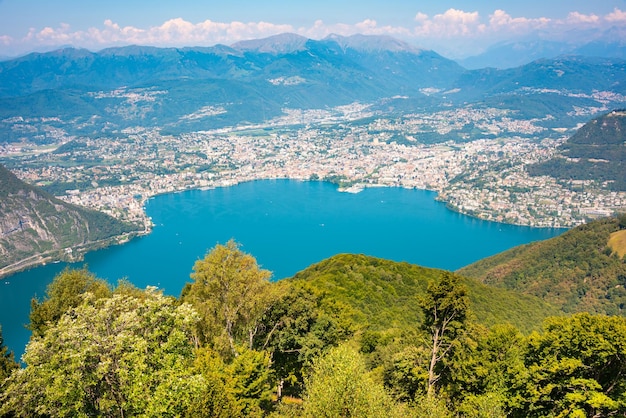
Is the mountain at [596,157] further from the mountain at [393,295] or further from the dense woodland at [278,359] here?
the dense woodland at [278,359]

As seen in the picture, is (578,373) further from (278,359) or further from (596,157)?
(596,157)

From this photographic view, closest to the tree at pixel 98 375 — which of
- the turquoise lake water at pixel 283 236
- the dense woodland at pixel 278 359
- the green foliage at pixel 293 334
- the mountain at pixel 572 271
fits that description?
the dense woodland at pixel 278 359

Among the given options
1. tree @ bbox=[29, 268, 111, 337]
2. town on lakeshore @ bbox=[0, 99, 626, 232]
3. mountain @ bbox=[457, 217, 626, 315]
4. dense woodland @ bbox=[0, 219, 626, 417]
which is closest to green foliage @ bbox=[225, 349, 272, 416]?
dense woodland @ bbox=[0, 219, 626, 417]

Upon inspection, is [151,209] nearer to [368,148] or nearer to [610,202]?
[368,148]

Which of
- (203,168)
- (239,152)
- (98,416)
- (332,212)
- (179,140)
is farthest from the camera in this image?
(179,140)

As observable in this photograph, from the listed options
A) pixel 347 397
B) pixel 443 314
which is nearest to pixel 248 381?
pixel 347 397

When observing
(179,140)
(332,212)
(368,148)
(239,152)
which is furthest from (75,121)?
(332,212)

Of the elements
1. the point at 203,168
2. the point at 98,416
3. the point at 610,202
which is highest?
the point at 98,416
